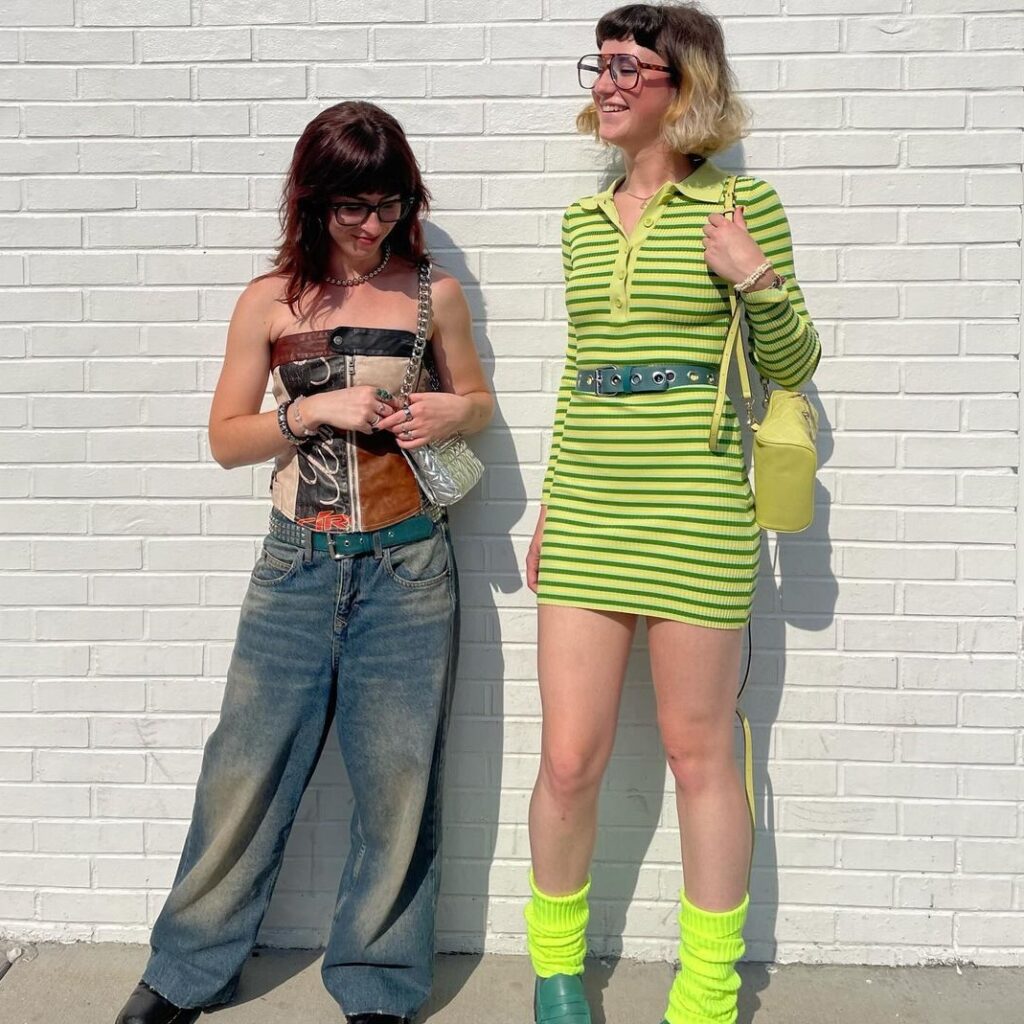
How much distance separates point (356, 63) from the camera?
287 centimetres

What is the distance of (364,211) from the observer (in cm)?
250

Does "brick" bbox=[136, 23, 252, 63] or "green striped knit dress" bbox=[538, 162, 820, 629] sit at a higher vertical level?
"brick" bbox=[136, 23, 252, 63]

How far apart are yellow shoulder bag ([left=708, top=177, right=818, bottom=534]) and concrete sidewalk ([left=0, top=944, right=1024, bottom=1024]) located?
1.26m

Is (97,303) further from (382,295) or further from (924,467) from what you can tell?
(924,467)

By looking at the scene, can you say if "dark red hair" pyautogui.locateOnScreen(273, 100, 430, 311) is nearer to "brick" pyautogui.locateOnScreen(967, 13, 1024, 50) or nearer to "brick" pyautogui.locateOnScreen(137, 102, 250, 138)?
"brick" pyautogui.locateOnScreen(137, 102, 250, 138)

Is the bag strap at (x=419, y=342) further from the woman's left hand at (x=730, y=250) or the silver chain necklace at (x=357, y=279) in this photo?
the woman's left hand at (x=730, y=250)

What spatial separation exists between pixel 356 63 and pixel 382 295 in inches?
26.8

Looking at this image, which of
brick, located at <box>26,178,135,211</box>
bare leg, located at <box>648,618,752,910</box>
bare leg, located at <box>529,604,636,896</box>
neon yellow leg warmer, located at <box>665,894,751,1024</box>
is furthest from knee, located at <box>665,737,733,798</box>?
brick, located at <box>26,178,135,211</box>

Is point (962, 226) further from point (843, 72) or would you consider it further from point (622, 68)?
point (622, 68)

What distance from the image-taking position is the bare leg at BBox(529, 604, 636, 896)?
253cm

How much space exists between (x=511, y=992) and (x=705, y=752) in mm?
878

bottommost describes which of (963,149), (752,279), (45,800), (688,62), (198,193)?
(45,800)

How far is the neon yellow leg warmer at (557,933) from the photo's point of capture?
8.60 feet

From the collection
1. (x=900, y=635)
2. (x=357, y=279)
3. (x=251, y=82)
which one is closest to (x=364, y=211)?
(x=357, y=279)
